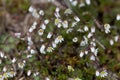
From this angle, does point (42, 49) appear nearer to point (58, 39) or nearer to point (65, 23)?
point (58, 39)

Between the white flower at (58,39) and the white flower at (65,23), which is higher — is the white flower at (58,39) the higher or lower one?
the lower one

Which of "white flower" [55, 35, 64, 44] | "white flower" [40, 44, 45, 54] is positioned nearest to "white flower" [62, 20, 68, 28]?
"white flower" [55, 35, 64, 44]

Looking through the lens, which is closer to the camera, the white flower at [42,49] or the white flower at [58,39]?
the white flower at [58,39]

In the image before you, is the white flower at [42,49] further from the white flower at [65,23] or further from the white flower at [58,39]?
the white flower at [65,23]

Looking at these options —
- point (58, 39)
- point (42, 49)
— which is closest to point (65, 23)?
point (58, 39)

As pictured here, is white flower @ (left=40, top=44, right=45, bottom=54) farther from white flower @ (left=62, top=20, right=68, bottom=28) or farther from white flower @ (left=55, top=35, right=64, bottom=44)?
white flower @ (left=62, top=20, right=68, bottom=28)

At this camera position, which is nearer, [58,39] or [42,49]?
[58,39]

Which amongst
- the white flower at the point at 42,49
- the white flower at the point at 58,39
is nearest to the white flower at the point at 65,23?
the white flower at the point at 58,39

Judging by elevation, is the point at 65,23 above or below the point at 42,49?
above

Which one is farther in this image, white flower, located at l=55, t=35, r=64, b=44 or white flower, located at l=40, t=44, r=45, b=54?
white flower, located at l=40, t=44, r=45, b=54

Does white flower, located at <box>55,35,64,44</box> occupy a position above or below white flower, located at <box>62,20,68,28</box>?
below

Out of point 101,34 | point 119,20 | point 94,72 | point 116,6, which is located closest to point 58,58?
point 94,72
